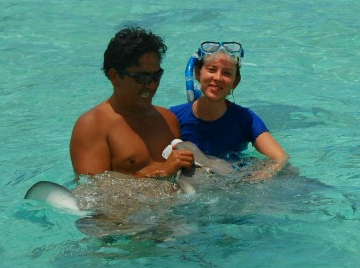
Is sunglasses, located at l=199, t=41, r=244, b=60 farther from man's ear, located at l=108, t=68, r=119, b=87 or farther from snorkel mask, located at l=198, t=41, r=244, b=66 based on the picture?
man's ear, located at l=108, t=68, r=119, b=87

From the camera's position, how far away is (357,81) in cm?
917

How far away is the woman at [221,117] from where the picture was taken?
5910mm

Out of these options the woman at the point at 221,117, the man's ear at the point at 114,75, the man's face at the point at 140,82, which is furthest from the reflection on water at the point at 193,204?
the man's ear at the point at 114,75

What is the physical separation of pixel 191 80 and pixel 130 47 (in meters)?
1.00

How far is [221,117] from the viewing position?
20.0 ft

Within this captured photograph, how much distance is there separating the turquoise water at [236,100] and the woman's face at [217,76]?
748 mm

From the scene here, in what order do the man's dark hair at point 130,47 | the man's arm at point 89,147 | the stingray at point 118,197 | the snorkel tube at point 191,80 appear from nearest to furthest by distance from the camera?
the stingray at point 118,197, the man's arm at point 89,147, the man's dark hair at point 130,47, the snorkel tube at point 191,80

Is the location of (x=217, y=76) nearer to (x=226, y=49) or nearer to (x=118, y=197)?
(x=226, y=49)

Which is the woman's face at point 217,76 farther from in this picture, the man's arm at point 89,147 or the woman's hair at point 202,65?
the man's arm at point 89,147

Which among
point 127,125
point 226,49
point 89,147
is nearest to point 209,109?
point 226,49

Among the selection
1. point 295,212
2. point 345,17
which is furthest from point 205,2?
point 295,212

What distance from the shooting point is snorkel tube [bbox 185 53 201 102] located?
6.22 meters

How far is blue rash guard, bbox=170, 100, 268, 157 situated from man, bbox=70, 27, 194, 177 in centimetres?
45

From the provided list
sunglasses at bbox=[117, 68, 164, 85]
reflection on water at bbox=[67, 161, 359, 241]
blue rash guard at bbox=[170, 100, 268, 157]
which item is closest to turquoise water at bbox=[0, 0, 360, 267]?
reflection on water at bbox=[67, 161, 359, 241]
